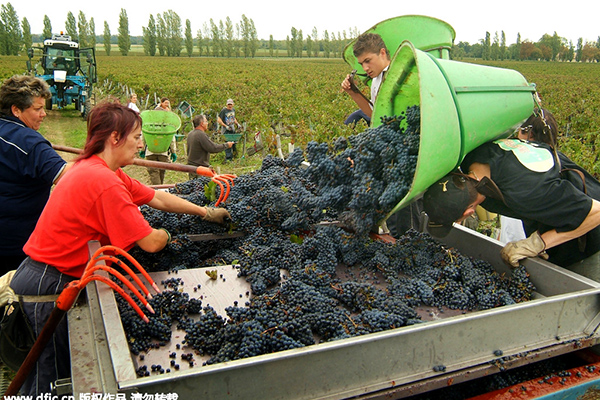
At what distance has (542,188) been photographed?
2084 mm

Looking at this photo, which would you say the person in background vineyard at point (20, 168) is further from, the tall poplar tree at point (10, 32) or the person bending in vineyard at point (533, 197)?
the tall poplar tree at point (10, 32)

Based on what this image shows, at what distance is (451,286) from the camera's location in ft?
6.94

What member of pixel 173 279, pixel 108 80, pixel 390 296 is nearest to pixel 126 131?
pixel 173 279

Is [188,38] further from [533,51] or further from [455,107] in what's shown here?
[455,107]

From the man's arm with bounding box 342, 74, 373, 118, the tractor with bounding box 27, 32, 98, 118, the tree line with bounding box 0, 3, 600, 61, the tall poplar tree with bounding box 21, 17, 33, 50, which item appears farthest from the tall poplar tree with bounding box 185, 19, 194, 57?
the man's arm with bounding box 342, 74, 373, 118

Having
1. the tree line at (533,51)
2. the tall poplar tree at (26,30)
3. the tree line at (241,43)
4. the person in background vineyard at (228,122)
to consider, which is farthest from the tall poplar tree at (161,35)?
the person in background vineyard at (228,122)

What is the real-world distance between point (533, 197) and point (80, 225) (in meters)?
2.08

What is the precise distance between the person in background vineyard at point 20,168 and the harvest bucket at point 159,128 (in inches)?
167

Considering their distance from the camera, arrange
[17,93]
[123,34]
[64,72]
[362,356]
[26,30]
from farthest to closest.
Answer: [123,34] → [26,30] → [64,72] → [17,93] → [362,356]

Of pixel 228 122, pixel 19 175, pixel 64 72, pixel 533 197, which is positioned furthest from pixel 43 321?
pixel 64 72

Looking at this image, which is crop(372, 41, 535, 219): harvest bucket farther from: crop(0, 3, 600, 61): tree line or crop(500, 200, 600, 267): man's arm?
crop(0, 3, 600, 61): tree line

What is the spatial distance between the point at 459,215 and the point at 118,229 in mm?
1630

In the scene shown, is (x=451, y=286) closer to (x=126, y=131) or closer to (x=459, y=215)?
(x=459, y=215)

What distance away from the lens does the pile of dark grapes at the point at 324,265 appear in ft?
5.55
